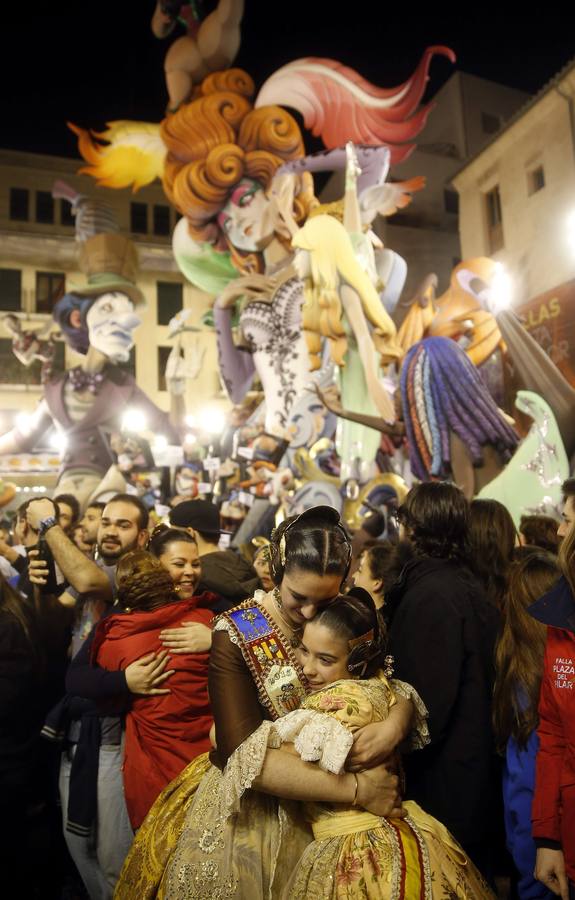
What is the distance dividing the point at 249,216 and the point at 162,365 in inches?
126

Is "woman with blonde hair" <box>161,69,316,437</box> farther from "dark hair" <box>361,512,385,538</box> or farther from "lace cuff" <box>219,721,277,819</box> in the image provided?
"lace cuff" <box>219,721,277,819</box>

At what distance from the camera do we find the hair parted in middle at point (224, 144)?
34.4 ft

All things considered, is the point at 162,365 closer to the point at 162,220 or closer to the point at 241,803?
the point at 162,220

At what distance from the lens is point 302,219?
10.2m

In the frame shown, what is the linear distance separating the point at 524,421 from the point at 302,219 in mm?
5114

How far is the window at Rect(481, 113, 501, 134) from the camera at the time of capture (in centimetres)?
1160

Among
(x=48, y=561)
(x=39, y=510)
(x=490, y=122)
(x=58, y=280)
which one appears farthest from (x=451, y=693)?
(x=58, y=280)

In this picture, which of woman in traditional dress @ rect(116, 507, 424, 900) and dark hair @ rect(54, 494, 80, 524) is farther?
dark hair @ rect(54, 494, 80, 524)

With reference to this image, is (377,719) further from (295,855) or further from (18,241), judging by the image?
(18,241)

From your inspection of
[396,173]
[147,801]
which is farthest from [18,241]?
[147,801]

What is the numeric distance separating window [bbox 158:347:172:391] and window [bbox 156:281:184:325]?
558 millimetres

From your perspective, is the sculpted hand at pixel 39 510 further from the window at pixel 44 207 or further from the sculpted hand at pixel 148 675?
the window at pixel 44 207

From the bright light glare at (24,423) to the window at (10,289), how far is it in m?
2.36

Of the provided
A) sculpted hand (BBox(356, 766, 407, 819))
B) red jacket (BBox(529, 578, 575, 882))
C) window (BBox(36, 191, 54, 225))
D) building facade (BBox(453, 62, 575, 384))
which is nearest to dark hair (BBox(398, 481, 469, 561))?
red jacket (BBox(529, 578, 575, 882))
